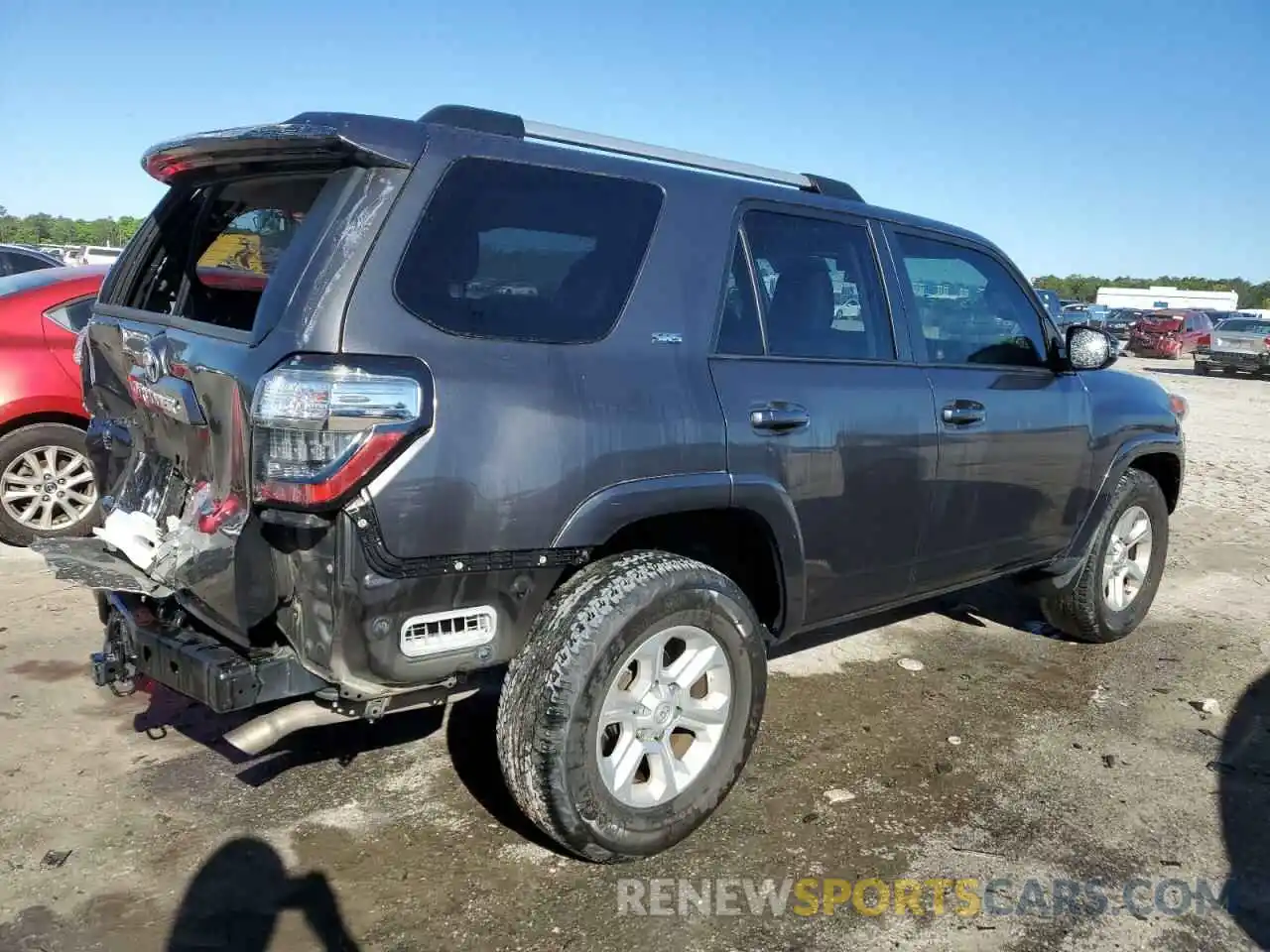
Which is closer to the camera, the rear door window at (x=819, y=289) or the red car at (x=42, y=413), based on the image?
the rear door window at (x=819, y=289)

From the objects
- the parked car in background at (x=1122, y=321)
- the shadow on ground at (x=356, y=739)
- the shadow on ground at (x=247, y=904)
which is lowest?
the shadow on ground at (x=247, y=904)

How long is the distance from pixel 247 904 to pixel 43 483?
3964 millimetres

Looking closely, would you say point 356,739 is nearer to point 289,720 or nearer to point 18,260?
point 289,720

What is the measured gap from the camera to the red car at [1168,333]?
3136 centimetres

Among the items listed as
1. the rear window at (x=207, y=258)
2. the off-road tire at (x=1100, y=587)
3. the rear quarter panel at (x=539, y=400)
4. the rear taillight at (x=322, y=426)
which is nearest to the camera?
the rear taillight at (x=322, y=426)

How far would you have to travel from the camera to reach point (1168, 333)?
103ft

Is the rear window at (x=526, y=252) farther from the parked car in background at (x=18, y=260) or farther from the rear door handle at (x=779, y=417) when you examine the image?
the parked car in background at (x=18, y=260)

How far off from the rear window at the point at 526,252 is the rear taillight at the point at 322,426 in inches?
10.4

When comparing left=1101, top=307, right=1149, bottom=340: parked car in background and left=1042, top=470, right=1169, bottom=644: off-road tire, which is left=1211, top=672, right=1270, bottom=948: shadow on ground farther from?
left=1101, top=307, right=1149, bottom=340: parked car in background

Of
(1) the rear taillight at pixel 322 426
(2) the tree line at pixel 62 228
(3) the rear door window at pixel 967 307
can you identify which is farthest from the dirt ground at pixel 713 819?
(2) the tree line at pixel 62 228

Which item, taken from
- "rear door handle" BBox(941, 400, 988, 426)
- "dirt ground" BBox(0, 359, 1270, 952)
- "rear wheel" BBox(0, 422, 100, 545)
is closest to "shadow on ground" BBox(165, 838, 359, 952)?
"dirt ground" BBox(0, 359, 1270, 952)

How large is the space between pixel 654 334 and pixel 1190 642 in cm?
379

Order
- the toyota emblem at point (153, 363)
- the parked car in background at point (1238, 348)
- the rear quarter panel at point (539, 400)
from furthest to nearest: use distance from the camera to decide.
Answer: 1. the parked car in background at point (1238, 348)
2. the toyota emblem at point (153, 363)
3. the rear quarter panel at point (539, 400)

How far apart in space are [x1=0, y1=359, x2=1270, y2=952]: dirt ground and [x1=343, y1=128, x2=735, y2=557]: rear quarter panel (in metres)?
1.06
